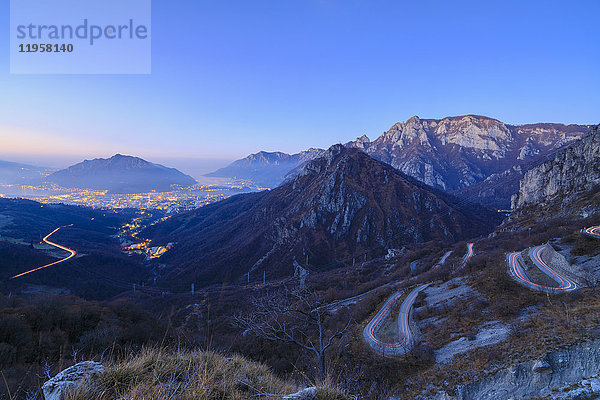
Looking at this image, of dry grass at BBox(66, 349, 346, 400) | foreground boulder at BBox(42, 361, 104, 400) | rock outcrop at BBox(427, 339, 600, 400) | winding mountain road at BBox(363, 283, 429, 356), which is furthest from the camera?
winding mountain road at BBox(363, 283, 429, 356)

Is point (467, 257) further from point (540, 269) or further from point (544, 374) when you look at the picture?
point (544, 374)

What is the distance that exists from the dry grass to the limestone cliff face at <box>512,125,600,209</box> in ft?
253

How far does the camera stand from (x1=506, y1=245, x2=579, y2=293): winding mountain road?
1758cm

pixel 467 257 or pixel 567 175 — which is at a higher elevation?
pixel 567 175

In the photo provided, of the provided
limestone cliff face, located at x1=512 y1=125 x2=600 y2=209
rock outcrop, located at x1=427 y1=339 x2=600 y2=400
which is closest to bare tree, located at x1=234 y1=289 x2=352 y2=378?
rock outcrop, located at x1=427 y1=339 x2=600 y2=400

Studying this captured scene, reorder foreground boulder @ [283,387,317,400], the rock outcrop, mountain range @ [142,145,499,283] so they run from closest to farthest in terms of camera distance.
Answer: foreground boulder @ [283,387,317,400] → the rock outcrop → mountain range @ [142,145,499,283]

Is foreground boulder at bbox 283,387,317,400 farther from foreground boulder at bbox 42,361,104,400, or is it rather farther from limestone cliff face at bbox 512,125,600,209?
limestone cliff face at bbox 512,125,600,209

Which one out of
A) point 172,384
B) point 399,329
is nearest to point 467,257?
point 399,329

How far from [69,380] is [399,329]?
77.8 feet

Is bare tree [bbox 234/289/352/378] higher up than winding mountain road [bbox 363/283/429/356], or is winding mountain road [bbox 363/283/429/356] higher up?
Result: bare tree [bbox 234/289/352/378]

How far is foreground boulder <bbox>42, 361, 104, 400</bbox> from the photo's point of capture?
3148 mm

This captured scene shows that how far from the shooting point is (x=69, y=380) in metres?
3.39

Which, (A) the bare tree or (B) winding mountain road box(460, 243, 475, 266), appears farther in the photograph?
(B) winding mountain road box(460, 243, 475, 266)

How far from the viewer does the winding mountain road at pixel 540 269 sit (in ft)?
57.7
